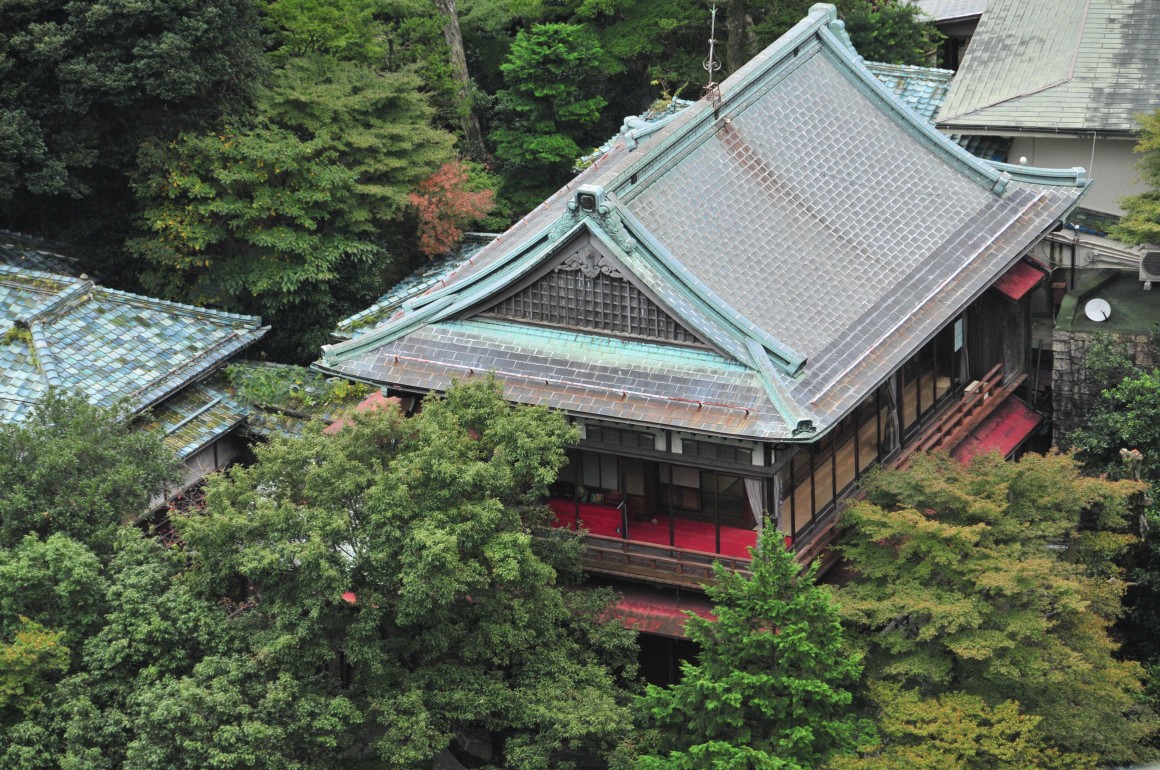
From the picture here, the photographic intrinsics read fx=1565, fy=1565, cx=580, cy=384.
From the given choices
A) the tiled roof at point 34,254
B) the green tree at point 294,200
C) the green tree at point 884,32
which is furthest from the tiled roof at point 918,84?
the tiled roof at point 34,254

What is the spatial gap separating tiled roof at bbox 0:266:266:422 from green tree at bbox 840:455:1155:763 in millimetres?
17324

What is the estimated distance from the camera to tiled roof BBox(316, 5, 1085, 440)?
104 ft

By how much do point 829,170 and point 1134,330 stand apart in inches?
375

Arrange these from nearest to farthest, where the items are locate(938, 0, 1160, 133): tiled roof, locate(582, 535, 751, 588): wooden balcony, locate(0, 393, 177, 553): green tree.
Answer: locate(0, 393, 177, 553): green tree → locate(582, 535, 751, 588): wooden balcony → locate(938, 0, 1160, 133): tiled roof

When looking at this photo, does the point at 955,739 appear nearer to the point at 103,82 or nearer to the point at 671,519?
the point at 671,519

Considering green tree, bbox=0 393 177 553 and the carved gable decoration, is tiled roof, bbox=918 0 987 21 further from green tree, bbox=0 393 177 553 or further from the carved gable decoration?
green tree, bbox=0 393 177 553

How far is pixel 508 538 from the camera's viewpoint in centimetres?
2812

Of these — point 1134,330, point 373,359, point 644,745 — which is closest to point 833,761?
point 644,745

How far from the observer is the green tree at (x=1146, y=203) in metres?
38.8

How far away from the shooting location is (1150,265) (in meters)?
41.1

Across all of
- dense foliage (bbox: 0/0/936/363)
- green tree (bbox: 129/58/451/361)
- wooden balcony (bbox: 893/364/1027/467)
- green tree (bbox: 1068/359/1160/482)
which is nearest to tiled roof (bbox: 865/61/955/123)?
dense foliage (bbox: 0/0/936/363)

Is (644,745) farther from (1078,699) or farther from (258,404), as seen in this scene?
(258,404)

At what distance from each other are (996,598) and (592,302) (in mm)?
10104

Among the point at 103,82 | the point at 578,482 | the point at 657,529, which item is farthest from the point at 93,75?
the point at 657,529
